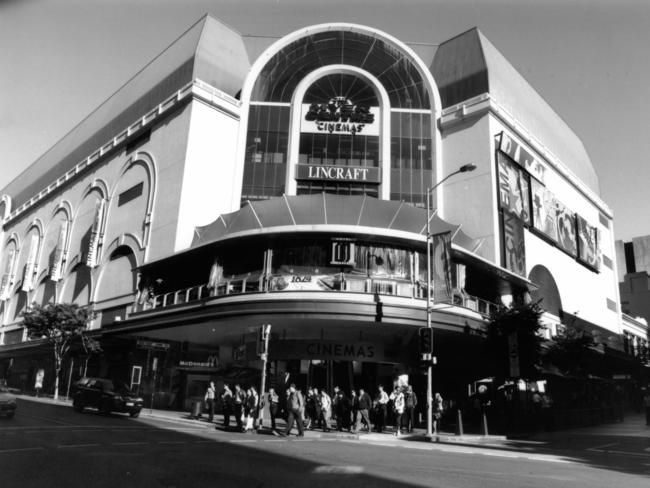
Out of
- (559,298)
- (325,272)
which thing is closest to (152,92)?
(325,272)

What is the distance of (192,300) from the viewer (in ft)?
95.5

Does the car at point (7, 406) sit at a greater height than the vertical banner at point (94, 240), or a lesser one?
lesser

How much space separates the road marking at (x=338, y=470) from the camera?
977cm

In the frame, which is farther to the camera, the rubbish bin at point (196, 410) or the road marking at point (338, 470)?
the rubbish bin at point (196, 410)

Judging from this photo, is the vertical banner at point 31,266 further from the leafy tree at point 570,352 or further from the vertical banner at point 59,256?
the leafy tree at point 570,352

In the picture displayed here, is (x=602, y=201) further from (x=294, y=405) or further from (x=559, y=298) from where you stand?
(x=294, y=405)

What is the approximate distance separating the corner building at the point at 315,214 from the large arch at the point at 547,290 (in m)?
0.13

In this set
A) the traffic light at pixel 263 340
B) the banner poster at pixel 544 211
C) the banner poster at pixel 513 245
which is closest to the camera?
the traffic light at pixel 263 340

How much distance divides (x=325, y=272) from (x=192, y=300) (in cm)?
745

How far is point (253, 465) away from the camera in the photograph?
1038cm

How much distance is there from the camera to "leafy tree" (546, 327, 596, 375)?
33.0 metres

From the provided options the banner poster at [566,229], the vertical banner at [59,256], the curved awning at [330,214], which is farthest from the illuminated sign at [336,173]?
the vertical banner at [59,256]

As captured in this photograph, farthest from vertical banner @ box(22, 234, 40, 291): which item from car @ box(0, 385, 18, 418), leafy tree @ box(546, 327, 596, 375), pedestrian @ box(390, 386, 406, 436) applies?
leafy tree @ box(546, 327, 596, 375)

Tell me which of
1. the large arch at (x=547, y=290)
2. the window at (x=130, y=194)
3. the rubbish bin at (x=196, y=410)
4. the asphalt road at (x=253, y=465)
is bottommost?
the asphalt road at (x=253, y=465)
